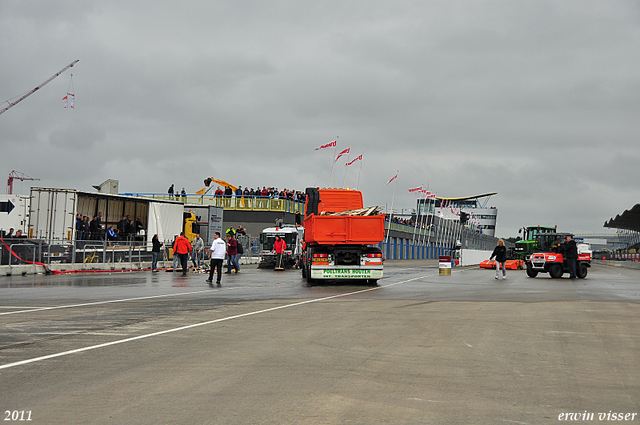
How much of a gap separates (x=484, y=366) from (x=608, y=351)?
6.97ft

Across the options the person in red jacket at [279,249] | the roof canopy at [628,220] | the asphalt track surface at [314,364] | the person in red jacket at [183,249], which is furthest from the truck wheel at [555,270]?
the roof canopy at [628,220]

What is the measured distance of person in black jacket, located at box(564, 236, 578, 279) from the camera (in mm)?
29141

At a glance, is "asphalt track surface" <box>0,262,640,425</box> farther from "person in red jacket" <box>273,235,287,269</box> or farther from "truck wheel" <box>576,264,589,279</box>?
"person in red jacket" <box>273,235,287,269</box>

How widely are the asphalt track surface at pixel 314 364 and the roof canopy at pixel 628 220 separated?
57.9 metres

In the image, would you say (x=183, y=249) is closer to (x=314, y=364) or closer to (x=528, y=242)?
(x=314, y=364)

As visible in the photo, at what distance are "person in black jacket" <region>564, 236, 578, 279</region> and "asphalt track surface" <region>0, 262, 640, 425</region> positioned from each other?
622 inches

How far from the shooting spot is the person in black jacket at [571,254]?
29141 mm

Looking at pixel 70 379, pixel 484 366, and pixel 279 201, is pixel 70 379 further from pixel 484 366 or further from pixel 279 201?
pixel 279 201

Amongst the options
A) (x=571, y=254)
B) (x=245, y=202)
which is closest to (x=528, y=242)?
(x=571, y=254)

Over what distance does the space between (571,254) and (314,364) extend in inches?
978

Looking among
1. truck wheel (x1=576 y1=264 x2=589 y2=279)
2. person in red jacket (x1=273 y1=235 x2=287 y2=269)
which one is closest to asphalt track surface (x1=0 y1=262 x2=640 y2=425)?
truck wheel (x1=576 y1=264 x2=589 y2=279)

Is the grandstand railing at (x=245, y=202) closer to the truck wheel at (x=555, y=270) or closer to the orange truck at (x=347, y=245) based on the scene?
the truck wheel at (x=555, y=270)

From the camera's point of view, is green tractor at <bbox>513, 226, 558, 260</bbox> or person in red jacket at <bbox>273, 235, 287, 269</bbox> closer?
person in red jacket at <bbox>273, 235, 287, 269</bbox>

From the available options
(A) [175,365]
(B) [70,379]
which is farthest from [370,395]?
(B) [70,379]
